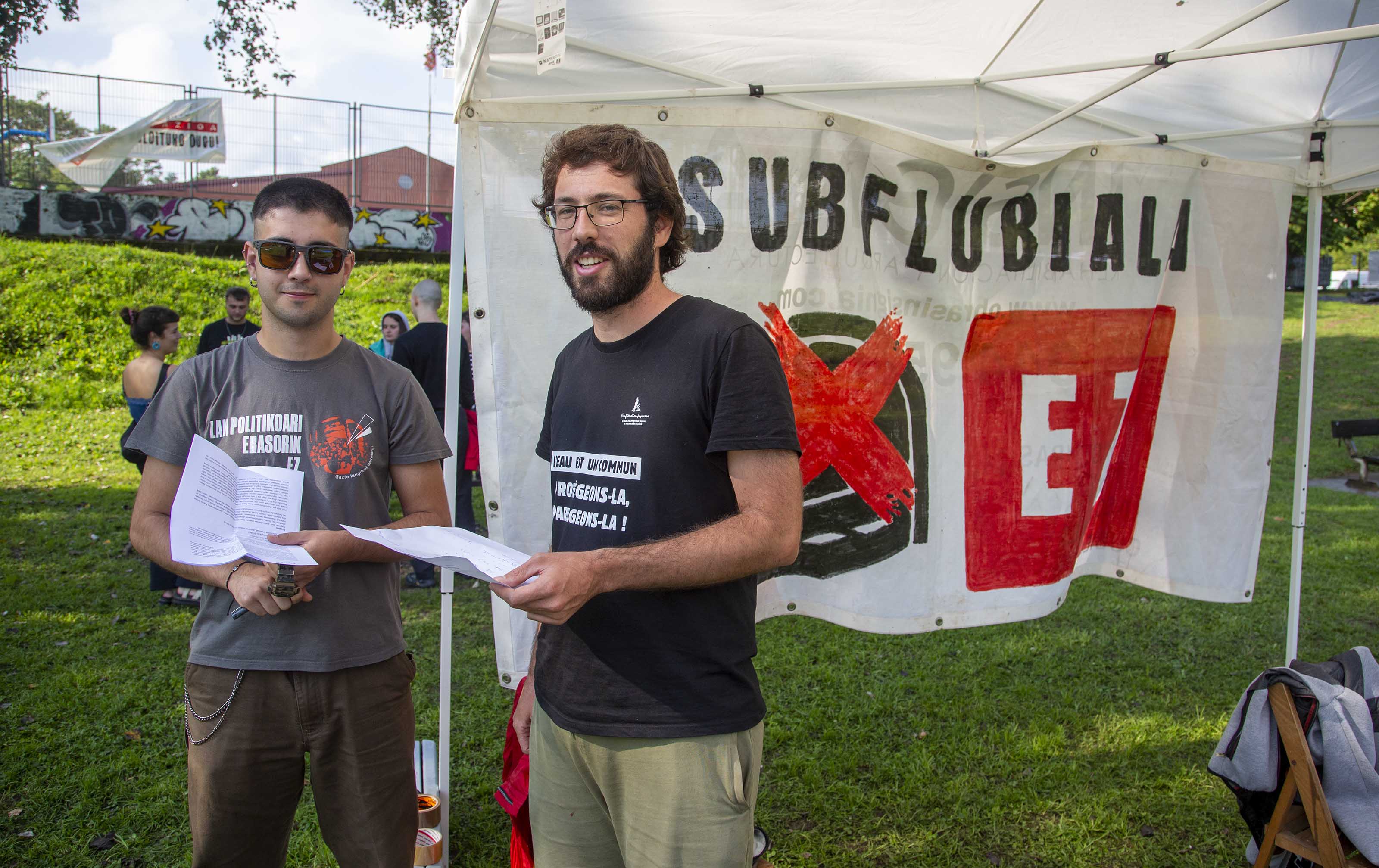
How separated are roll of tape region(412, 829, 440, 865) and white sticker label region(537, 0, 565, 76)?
7.75 feet

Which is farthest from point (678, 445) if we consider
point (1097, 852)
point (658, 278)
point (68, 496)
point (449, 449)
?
point (68, 496)

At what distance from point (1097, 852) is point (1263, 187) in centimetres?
267

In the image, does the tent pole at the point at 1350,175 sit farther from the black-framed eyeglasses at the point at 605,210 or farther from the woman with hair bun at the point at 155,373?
the woman with hair bun at the point at 155,373

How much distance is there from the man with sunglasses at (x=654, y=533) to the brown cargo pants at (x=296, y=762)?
1.56ft

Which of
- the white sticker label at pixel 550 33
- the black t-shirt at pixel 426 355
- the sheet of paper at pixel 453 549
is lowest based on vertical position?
the sheet of paper at pixel 453 549

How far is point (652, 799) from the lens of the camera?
1690mm

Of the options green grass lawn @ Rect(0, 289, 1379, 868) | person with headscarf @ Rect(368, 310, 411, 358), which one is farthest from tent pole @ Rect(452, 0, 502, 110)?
person with headscarf @ Rect(368, 310, 411, 358)

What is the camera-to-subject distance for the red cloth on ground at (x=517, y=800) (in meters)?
2.38

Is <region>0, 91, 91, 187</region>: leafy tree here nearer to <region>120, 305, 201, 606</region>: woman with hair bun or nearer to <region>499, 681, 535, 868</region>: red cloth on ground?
<region>120, 305, 201, 606</region>: woman with hair bun

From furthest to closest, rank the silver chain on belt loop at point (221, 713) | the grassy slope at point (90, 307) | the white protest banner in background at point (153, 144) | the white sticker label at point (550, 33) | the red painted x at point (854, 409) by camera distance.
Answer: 1. the white protest banner in background at point (153, 144)
2. the grassy slope at point (90, 307)
3. the red painted x at point (854, 409)
4. the white sticker label at point (550, 33)
5. the silver chain on belt loop at point (221, 713)

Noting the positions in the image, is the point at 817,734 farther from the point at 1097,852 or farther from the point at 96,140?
the point at 96,140

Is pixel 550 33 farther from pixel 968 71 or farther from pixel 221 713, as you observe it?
pixel 221 713

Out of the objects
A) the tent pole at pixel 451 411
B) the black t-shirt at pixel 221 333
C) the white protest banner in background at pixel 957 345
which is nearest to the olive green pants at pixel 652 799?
the tent pole at pixel 451 411

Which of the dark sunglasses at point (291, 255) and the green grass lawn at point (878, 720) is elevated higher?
the dark sunglasses at point (291, 255)
